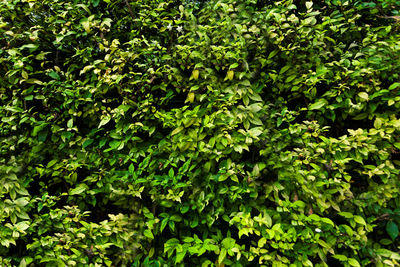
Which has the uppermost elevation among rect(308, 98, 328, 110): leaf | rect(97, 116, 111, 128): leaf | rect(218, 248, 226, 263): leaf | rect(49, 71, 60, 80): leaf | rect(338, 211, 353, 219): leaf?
rect(49, 71, 60, 80): leaf

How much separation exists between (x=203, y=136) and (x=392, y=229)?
1.53m

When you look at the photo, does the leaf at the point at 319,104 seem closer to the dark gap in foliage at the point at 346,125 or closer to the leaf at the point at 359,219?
the dark gap in foliage at the point at 346,125

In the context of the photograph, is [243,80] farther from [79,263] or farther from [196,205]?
[79,263]

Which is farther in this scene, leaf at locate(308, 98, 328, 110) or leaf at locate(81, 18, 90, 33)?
leaf at locate(81, 18, 90, 33)

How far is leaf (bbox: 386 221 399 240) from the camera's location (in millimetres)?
1963

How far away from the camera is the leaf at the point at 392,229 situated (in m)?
1.96

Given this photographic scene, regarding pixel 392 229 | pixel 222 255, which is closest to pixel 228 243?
pixel 222 255

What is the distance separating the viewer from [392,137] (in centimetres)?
207

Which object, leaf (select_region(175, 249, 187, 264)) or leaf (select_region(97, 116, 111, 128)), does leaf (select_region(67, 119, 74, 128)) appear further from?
leaf (select_region(175, 249, 187, 264))

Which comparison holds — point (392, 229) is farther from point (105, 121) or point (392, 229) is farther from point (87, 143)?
point (87, 143)

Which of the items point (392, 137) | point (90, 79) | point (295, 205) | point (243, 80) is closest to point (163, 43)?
point (90, 79)

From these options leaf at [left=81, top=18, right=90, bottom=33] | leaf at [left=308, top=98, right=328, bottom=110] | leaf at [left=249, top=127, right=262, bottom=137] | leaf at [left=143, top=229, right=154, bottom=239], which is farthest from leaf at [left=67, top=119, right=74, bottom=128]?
leaf at [left=308, top=98, right=328, bottom=110]

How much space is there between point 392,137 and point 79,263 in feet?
8.19

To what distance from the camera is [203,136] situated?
6.68 ft
